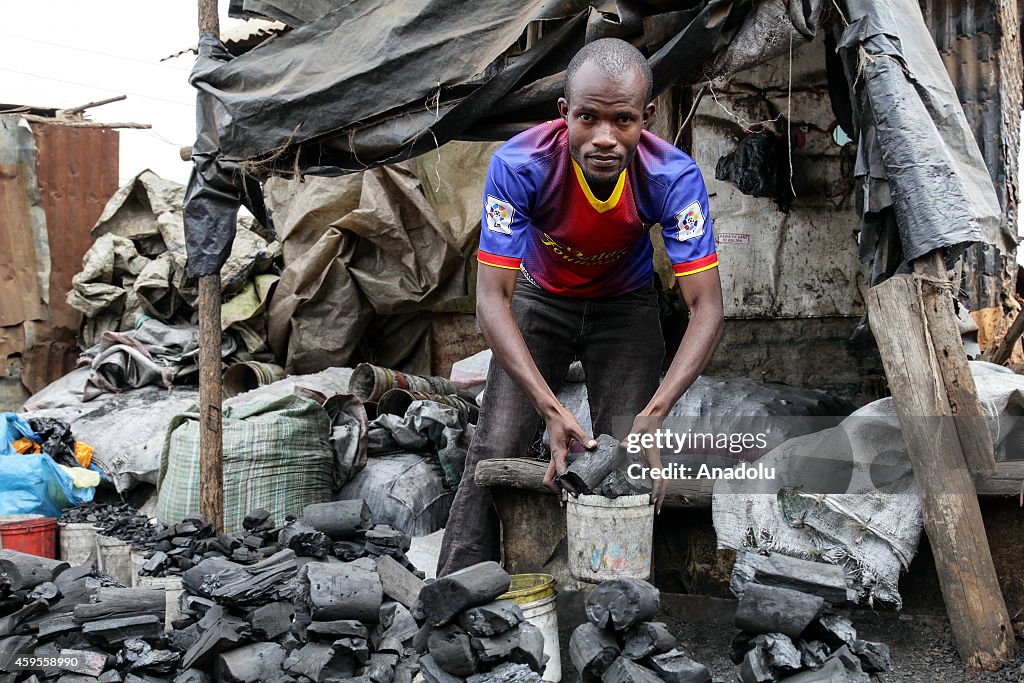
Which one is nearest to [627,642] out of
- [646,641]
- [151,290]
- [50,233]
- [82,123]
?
[646,641]

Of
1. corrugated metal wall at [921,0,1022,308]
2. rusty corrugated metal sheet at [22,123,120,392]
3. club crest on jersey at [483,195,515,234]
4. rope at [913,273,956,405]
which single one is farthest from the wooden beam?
rusty corrugated metal sheet at [22,123,120,392]

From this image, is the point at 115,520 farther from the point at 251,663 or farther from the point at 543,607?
the point at 543,607

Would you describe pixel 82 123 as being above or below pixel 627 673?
above

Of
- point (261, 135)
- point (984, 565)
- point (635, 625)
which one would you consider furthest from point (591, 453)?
point (261, 135)

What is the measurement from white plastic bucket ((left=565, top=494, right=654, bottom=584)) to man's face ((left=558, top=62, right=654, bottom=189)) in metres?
1.06

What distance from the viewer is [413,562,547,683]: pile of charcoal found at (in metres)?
2.67

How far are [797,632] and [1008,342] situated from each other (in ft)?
12.6

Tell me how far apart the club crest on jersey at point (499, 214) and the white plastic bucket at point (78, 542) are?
343cm

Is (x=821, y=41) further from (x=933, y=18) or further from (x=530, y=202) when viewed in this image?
(x=530, y=202)

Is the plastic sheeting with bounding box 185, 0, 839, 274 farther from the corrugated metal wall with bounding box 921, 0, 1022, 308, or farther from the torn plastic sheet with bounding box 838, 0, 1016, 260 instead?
the corrugated metal wall with bounding box 921, 0, 1022, 308

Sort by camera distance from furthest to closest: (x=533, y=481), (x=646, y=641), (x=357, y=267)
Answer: (x=357, y=267) → (x=533, y=481) → (x=646, y=641)

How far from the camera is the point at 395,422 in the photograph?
5836 mm

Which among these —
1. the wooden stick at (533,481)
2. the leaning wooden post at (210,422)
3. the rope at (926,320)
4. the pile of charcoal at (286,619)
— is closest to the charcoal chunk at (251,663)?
the pile of charcoal at (286,619)

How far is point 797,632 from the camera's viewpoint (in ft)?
8.35
